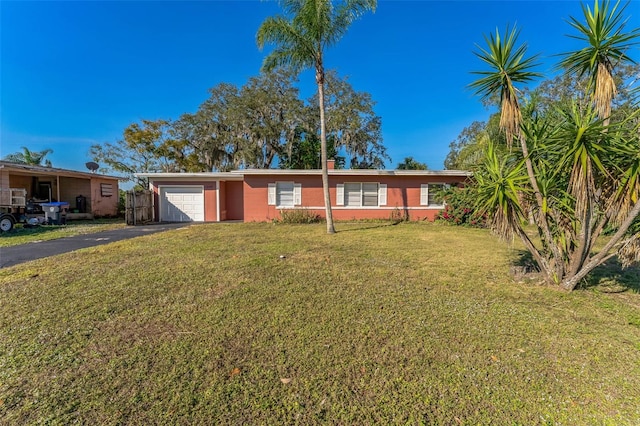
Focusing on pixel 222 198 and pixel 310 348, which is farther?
pixel 222 198

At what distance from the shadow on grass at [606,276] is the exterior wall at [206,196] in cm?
1392

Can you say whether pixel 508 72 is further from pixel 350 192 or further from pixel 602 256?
pixel 350 192

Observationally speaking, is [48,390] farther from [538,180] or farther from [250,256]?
[538,180]

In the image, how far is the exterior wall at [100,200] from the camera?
54.8 feet

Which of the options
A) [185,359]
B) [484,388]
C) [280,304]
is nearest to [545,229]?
[484,388]

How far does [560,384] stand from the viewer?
2.46 meters

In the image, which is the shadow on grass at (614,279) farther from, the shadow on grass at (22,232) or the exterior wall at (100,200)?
the exterior wall at (100,200)

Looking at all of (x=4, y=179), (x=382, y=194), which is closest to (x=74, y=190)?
(x=4, y=179)

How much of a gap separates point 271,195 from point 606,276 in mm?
12111

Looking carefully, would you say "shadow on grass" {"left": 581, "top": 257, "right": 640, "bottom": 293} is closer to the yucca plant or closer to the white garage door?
the yucca plant

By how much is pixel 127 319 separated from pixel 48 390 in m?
1.27

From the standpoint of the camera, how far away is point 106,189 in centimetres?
A: 1780

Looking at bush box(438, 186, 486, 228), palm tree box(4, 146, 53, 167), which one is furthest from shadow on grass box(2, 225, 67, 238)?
bush box(438, 186, 486, 228)

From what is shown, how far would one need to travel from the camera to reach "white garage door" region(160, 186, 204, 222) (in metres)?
15.7
